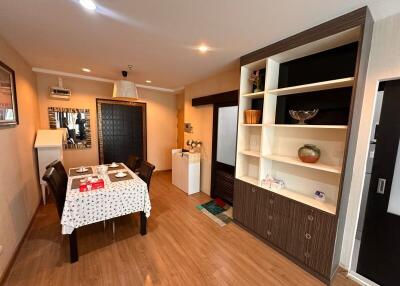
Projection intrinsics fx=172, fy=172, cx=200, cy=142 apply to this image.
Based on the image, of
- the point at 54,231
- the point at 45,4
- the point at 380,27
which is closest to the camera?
the point at 45,4

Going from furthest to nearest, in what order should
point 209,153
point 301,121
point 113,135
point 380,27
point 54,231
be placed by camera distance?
point 113,135 < point 209,153 < point 54,231 < point 301,121 < point 380,27

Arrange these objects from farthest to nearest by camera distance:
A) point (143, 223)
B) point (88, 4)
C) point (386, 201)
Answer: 1. point (143, 223)
2. point (386, 201)
3. point (88, 4)

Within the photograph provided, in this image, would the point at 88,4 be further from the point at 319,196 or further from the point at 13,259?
the point at 319,196

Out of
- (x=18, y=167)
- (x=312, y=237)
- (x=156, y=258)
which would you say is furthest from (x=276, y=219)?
(x=18, y=167)

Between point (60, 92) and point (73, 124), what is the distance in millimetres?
690

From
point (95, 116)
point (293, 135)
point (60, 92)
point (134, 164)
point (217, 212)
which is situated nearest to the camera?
point (293, 135)

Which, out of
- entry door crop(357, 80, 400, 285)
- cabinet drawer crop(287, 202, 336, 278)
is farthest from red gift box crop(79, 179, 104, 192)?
entry door crop(357, 80, 400, 285)

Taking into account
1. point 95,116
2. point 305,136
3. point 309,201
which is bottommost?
point 309,201

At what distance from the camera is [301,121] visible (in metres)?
2.02

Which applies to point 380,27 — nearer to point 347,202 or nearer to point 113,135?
point 347,202

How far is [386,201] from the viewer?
162 centimetres

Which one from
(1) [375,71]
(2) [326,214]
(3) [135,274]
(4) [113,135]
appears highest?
(1) [375,71]

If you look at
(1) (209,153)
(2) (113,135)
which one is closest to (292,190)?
(1) (209,153)

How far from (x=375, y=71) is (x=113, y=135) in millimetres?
4756
